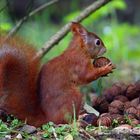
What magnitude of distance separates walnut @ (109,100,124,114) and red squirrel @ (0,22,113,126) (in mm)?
418

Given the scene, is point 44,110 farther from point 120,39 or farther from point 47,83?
point 120,39

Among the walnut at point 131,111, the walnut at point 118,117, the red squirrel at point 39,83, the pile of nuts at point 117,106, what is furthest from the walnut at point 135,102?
the red squirrel at point 39,83

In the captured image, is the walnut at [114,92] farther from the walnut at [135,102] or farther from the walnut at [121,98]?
the walnut at [135,102]

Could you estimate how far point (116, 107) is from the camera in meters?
4.81

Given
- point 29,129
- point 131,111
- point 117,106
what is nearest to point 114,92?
point 117,106

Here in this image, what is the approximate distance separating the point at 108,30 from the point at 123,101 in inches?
185

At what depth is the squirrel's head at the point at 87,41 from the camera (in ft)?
15.4

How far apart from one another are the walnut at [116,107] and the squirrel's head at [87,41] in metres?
0.40

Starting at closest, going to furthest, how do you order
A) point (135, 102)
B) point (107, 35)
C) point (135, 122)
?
point (135, 122) < point (135, 102) < point (107, 35)

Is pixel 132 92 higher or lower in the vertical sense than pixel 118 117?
higher

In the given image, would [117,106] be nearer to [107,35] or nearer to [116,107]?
[116,107]

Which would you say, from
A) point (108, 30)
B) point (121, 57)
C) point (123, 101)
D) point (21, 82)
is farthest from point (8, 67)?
point (108, 30)

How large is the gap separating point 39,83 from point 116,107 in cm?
70

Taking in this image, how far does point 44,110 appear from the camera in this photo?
4.41 metres
